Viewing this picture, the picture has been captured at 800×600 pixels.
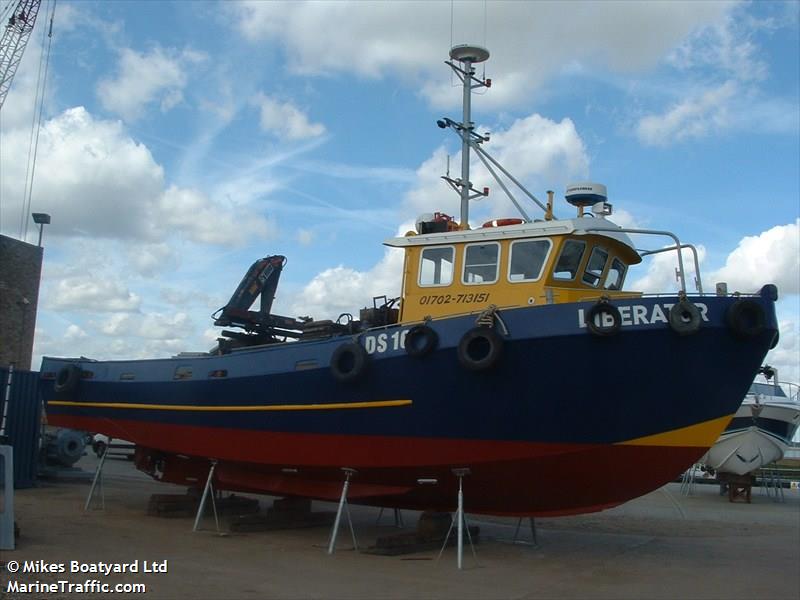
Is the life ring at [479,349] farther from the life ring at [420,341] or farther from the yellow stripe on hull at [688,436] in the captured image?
the yellow stripe on hull at [688,436]

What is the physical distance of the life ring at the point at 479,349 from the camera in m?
8.19

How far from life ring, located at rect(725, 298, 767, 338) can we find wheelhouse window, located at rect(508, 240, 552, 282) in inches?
86.8

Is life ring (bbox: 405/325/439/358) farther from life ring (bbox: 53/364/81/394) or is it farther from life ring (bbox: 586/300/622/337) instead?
life ring (bbox: 53/364/81/394)

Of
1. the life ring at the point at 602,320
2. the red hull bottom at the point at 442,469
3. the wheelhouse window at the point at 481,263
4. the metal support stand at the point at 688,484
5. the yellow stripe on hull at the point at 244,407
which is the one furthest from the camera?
the metal support stand at the point at 688,484

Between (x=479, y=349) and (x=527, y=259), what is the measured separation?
144 centimetres

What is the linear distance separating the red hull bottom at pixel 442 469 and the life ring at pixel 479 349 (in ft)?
3.28

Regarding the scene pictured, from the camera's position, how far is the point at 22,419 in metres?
14.8

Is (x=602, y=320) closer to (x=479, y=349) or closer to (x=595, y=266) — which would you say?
(x=479, y=349)

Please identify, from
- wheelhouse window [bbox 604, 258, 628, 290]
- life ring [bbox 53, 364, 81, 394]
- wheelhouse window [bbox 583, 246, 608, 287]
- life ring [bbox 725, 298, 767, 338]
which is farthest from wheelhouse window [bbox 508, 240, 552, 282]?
life ring [bbox 53, 364, 81, 394]

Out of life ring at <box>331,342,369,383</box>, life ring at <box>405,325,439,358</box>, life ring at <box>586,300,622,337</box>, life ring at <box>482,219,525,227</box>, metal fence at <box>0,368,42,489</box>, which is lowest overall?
metal fence at <box>0,368,42,489</box>

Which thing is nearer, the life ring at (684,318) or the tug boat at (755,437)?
the life ring at (684,318)

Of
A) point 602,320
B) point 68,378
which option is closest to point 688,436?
point 602,320

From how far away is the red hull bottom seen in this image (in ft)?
27.3

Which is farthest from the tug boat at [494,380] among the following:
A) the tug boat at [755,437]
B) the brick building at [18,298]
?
the brick building at [18,298]
